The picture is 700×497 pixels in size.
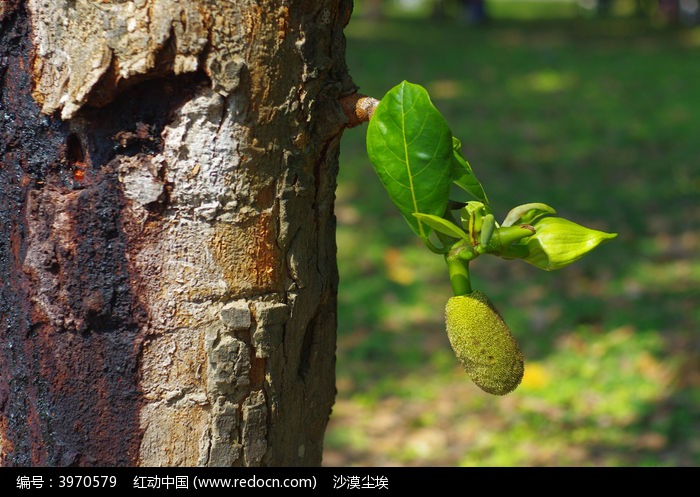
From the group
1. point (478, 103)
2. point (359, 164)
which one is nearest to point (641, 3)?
point (478, 103)

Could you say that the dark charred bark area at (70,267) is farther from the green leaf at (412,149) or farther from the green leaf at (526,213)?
the green leaf at (526,213)

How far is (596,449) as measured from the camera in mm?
2160

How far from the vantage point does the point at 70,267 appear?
907 mm

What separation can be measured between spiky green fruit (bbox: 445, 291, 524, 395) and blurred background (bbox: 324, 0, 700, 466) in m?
1.26

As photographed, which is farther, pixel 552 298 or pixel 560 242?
pixel 552 298

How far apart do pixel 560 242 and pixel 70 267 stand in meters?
0.53

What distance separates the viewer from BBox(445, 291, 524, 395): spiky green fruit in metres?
0.90

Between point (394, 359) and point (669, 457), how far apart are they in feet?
2.92

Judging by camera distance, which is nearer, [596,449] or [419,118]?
[419,118]

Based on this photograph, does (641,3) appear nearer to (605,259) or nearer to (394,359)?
(605,259)

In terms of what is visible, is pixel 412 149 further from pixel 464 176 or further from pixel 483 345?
pixel 483 345

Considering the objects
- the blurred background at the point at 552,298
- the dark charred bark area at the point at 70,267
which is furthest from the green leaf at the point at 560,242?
the blurred background at the point at 552,298

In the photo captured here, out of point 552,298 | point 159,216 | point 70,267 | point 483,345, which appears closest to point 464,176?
point 483,345
